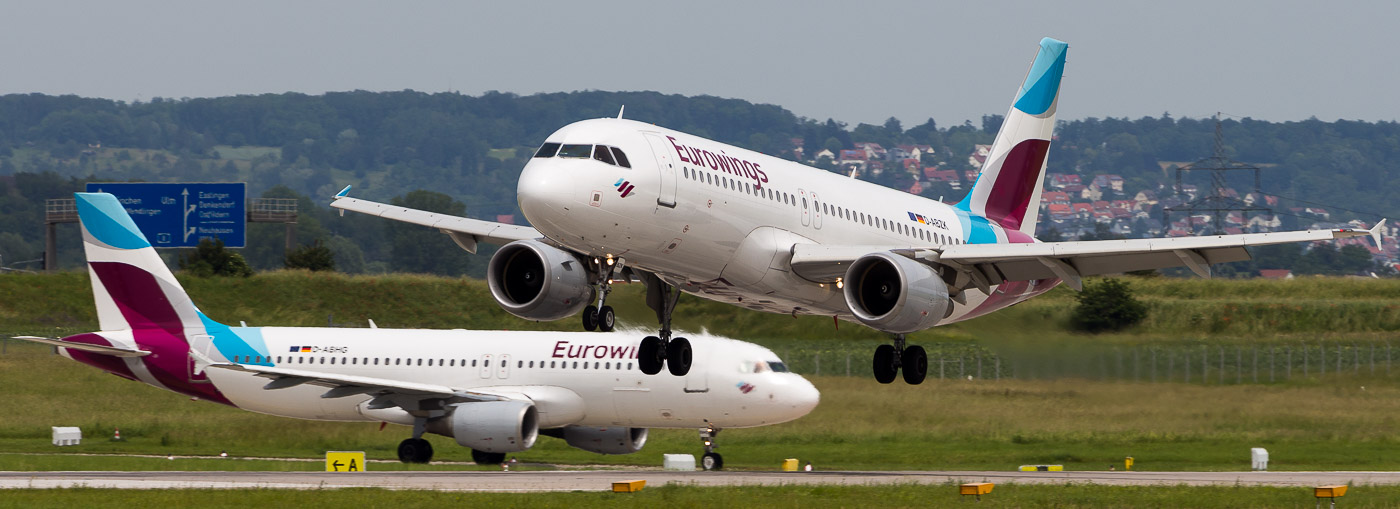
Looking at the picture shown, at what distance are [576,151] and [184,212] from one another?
80715 millimetres

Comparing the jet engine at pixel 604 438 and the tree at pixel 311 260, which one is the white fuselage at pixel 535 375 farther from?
the tree at pixel 311 260

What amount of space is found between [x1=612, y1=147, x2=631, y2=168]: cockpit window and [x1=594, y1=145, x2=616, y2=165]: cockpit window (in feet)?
0.40

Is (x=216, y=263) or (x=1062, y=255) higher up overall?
(x=216, y=263)

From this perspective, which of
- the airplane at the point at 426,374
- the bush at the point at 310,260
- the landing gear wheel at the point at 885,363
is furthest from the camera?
the bush at the point at 310,260

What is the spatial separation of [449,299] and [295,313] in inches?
320

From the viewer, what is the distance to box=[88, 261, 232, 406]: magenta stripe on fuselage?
2090 inches

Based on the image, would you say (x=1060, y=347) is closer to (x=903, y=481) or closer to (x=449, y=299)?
(x=903, y=481)

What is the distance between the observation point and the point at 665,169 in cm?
2755

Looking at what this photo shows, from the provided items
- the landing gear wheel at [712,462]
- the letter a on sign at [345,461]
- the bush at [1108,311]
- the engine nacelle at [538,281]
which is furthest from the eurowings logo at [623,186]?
the bush at [1108,311]

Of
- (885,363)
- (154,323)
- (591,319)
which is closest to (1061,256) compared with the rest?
(885,363)

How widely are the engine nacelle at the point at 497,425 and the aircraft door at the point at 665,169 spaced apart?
2156 centimetres

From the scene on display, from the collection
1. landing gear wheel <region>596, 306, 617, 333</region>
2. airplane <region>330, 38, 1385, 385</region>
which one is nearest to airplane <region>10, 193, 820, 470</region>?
airplane <region>330, 38, 1385, 385</region>

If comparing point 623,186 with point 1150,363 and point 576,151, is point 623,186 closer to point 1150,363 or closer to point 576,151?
point 576,151

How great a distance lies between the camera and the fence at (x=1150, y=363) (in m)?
46.4
